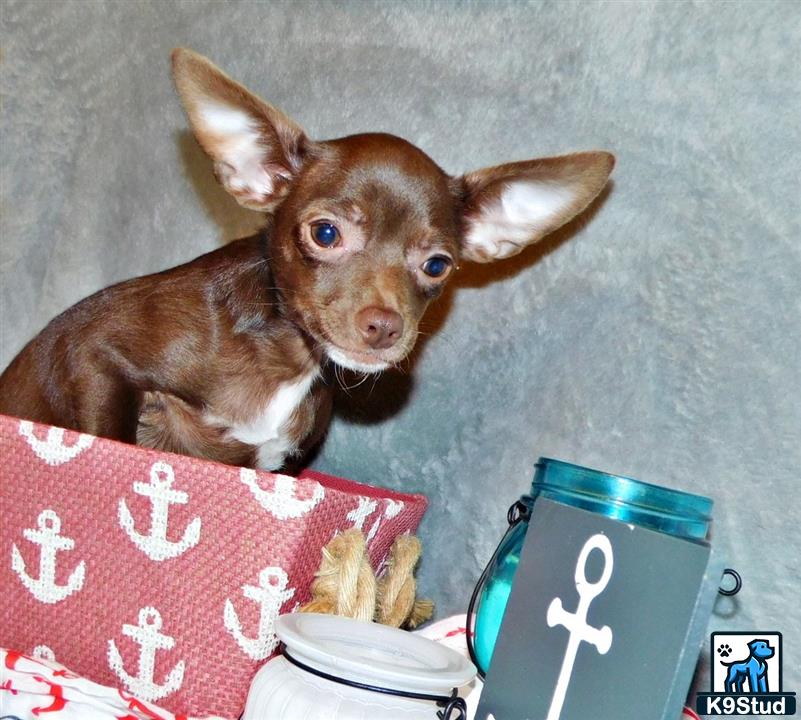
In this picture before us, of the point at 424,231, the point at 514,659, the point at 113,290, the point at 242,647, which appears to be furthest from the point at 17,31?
the point at 514,659

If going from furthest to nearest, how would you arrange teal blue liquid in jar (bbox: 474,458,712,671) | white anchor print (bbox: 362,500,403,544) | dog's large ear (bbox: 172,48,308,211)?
dog's large ear (bbox: 172,48,308,211) < white anchor print (bbox: 362,500,403,544) < teal blue liquid in jar (bbox: 474,458,712,671)

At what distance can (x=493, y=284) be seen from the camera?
8.01 ft

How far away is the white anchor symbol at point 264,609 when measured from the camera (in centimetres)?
174

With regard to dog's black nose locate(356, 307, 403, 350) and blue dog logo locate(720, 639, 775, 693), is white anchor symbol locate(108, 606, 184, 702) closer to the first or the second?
dog's black nose locate(356, 307, 403, 350)

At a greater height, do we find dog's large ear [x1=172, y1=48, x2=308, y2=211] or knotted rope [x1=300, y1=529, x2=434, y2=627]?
dog's large ear [x1=172, y1=48, x2=308, y2=211]

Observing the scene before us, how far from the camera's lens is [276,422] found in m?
2.52

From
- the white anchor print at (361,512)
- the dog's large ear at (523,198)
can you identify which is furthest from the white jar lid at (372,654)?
the dog's large ear at (523,198)

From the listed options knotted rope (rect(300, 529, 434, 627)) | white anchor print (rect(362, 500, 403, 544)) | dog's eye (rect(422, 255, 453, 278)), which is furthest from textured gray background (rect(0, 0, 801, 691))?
knotted rope (rect(300, 529, 434, 627))

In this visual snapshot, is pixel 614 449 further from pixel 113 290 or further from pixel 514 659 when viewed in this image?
pixel 113 290

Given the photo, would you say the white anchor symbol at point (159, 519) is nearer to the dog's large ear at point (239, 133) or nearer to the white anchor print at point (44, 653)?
the white anchor print at point (44, 653)

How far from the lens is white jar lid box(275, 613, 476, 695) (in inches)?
A: 55.2

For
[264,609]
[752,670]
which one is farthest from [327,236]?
[752,670]

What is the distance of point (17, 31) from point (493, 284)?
6.13ft

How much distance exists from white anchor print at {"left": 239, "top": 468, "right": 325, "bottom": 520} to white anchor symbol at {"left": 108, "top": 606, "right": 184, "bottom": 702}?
303mm
